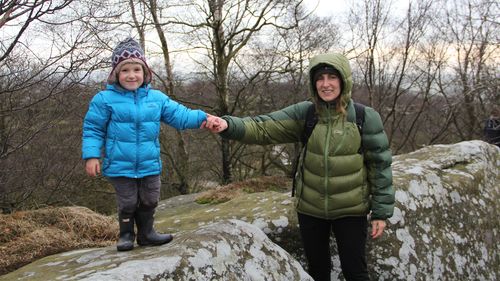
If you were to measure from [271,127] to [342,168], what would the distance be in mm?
623

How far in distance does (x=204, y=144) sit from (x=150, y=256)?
16369 millimetres

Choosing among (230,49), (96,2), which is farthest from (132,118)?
(230,49)

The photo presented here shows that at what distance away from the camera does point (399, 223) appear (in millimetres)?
3936

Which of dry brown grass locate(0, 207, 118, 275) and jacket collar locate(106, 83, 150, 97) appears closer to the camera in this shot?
jacket collar locate(106, 83, 150, 97)

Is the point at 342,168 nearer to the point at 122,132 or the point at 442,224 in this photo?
the point at 122,132

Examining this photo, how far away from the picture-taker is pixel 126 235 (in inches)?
116

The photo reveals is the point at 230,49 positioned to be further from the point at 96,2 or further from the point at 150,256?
the point at 150,256

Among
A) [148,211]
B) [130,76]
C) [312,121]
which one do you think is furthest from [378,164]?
[130,76]

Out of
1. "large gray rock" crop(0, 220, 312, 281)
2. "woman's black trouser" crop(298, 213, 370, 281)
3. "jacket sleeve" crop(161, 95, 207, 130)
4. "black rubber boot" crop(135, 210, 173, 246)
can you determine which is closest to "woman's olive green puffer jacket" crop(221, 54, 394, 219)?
"woman's black trouser" crop(298, 213, 370, 281)

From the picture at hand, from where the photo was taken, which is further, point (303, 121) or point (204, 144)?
point (204, 144)

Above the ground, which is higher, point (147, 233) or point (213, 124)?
point (213, 124)

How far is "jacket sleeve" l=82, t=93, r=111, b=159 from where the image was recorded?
107 inches

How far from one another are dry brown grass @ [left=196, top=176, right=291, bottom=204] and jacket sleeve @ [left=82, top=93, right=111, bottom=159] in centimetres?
467

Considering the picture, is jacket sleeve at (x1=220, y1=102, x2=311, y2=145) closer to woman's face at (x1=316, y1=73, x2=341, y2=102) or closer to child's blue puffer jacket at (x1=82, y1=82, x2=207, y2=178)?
woman's face at (x1=316, y1=73, x2=341, y2=102)
